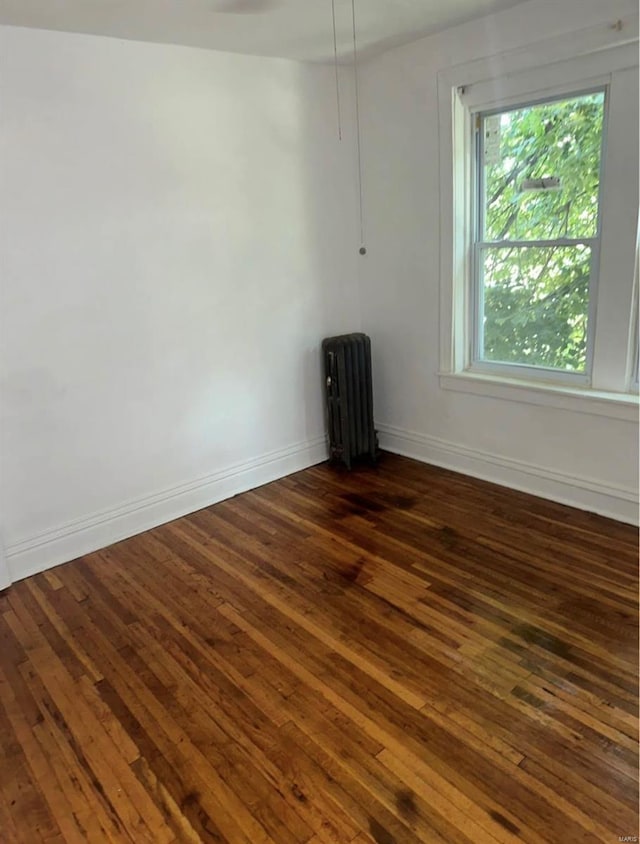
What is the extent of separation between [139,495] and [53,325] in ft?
3.30

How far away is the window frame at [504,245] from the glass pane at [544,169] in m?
0.03

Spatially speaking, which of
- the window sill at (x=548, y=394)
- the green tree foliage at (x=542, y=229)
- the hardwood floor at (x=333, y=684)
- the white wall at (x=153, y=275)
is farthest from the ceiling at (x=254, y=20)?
the hardwood floor at (x=333, y=684)

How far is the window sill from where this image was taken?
298cm

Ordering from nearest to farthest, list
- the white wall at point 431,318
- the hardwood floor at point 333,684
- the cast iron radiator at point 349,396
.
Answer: the hardwood floor at point 333,684 < the white wall at point 431,318 < the cast iron radiator at point 349,396

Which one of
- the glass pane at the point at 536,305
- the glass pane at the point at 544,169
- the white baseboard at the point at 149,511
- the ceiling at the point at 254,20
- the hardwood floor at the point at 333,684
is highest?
the ceiling at the point at 254,20

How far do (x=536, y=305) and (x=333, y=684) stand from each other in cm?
226

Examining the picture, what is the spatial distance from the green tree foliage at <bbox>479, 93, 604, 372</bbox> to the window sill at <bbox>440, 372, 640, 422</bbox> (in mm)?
156

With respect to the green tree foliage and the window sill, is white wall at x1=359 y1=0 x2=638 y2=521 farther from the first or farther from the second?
the green tree foliage

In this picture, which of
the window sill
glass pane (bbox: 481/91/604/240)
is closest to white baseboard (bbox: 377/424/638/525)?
the window sill

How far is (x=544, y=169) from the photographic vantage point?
3109 millimetres

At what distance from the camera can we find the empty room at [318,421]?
1.86 m

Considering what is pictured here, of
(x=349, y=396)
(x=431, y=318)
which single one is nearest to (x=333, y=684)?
(x=349, y=396)

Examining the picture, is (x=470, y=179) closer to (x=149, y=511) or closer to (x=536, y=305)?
(x=536, y=305)

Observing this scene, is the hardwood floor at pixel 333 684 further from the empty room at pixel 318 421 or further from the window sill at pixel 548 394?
the window sill at pixel 548 394
